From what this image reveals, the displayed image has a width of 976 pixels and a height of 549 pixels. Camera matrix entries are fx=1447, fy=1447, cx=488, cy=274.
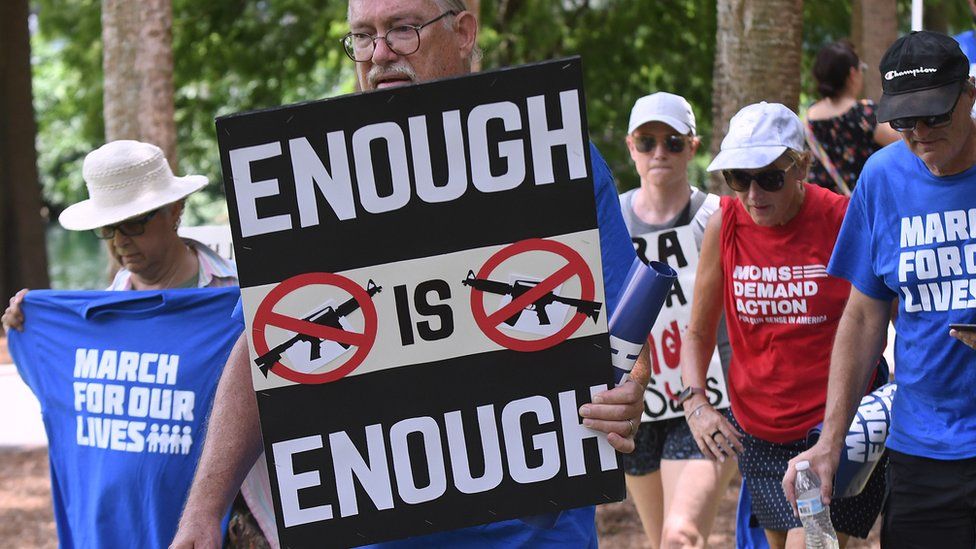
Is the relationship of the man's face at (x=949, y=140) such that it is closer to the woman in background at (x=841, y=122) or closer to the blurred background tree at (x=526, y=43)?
the woman in background at (x=841, y=122)

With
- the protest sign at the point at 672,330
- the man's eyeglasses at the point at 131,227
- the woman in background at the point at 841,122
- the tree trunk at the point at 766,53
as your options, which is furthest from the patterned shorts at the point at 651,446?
the tree trunk at the point at 766,53

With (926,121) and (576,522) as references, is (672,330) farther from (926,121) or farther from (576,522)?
(576,522)

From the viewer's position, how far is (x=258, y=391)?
2.79m

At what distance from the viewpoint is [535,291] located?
2818mm

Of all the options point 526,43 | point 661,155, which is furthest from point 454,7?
point 526,43

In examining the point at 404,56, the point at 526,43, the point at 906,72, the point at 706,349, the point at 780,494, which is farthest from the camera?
the point at 526,43

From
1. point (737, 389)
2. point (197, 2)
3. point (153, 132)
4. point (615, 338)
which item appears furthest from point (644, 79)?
point (615, 338)

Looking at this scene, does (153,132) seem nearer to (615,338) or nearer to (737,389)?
(737,389)

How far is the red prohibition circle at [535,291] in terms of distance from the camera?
281cm

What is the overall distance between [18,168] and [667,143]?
565 inches

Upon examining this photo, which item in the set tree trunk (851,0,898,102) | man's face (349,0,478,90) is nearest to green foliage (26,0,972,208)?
tree trunk (851,0,898,102)

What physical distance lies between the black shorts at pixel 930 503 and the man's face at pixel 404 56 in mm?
1985

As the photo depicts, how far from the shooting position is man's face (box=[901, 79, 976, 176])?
12.9 feet

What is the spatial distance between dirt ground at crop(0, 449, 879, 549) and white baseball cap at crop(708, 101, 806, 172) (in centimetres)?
332
